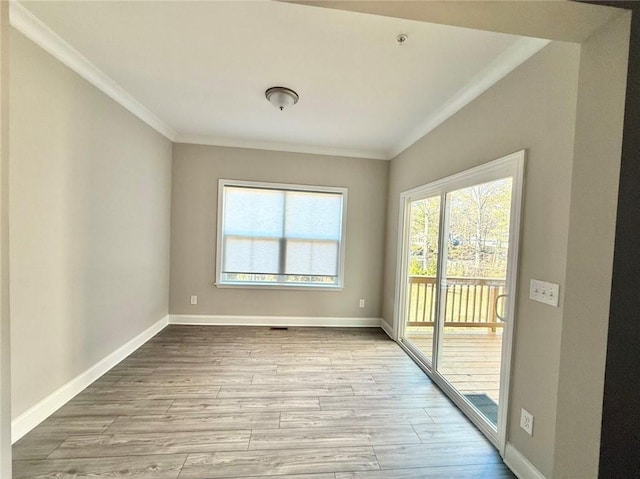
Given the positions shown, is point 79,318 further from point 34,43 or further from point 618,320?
point 618,320

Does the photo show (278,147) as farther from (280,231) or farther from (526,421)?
(526,421)

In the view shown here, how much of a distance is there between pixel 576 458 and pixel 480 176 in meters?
1.74

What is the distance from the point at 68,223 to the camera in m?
2.11

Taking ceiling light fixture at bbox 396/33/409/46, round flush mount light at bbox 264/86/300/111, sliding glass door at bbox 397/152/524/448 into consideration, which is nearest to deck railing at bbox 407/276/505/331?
sliding glass door at bbox 397/152/524/448

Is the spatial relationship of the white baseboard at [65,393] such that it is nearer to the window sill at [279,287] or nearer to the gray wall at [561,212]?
the window sill at [279,287]

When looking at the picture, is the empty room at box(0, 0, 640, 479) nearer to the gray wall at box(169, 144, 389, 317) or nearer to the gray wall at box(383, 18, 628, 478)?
the gray wall at box(383, 18, 628, 478)

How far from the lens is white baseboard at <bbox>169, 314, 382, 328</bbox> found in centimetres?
396

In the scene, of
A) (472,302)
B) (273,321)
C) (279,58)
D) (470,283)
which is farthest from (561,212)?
(273,321)

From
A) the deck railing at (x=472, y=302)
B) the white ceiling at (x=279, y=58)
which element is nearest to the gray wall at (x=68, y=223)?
the white ceiling at (x=279, y=58)

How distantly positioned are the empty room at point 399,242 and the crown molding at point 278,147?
1.10 ft

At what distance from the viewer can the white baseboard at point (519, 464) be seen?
1.57 meters

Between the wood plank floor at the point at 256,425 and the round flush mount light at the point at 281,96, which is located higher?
the round flush mount light at the point at 281,96

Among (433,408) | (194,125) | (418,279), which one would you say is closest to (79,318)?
(194,125)

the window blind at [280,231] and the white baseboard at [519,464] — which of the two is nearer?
the white baseboard at [519,464]
